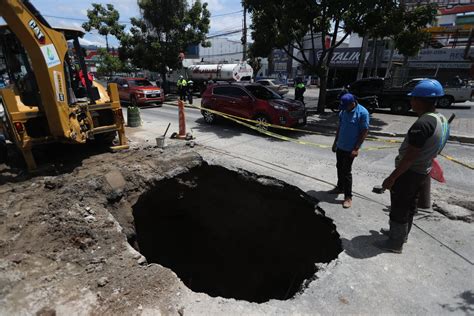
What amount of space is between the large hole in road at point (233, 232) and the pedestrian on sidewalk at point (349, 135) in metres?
0.78

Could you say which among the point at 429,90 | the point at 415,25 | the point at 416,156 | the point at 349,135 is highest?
the point at 415,25

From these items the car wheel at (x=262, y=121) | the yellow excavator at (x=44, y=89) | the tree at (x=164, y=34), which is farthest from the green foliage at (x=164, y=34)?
the yellow excavator at (x=44, y=89)

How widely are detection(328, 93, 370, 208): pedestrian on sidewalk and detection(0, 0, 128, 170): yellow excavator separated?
5.41m

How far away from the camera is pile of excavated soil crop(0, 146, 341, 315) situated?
3182 mm

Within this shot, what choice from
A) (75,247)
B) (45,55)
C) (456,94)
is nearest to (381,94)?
(456,94)

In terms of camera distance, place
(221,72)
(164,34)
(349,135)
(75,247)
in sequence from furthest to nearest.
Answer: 1. (221,72)
2. (164,34)
3. (349,135)
4. (75,247)

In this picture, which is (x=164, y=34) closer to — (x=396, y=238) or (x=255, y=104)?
(x=255, y=104)

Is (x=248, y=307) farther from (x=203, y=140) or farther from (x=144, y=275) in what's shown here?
(x=203, y=140)

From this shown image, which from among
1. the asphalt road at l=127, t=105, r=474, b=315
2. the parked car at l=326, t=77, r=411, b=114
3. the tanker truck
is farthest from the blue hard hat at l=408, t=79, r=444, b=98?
the tanker truck

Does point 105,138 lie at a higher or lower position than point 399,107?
higher

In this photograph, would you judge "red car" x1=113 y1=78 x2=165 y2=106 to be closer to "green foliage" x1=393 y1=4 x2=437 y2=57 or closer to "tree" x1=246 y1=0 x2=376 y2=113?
"tree" x1=246 y1=0 x2=376 y2=113

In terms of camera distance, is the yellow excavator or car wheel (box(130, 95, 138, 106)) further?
car wheel (box(130, 95, 138, 106))

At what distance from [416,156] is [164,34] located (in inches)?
908

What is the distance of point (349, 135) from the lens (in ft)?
17.1
